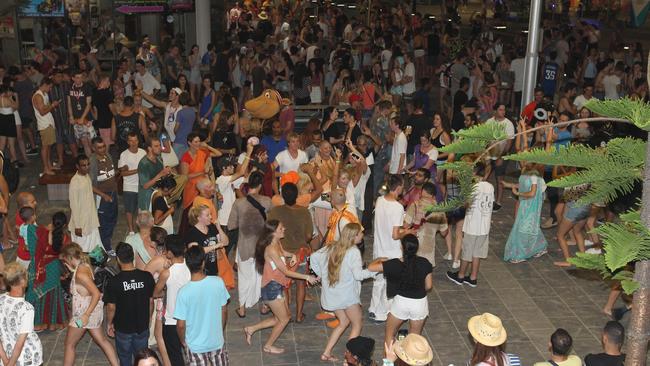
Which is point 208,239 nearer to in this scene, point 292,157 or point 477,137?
point 292,157

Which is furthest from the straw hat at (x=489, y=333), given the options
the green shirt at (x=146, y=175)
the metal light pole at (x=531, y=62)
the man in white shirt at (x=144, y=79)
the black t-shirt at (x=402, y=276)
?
the man in white shirt at (x=144, y=79)

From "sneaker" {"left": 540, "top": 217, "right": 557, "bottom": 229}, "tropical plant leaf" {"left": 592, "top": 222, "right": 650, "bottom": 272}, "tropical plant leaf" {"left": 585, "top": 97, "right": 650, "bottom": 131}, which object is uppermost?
"tropical plant leaf" {"left": 585, "top": 97, "right": 650, "bottom": 131}

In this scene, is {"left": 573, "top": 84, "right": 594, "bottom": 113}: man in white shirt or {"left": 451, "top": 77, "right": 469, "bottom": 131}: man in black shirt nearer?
{"left": 451, "top": 77, "right": 469, "bottom": 131}: man in black shirt

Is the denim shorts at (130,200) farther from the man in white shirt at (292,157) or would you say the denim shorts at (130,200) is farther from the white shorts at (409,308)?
the white shorts at (409,308)

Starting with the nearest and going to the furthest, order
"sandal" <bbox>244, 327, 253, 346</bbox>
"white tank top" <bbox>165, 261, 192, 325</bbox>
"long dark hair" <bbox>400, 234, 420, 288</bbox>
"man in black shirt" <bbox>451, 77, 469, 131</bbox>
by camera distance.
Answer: "white tank top" <bbox>165, 261, 192, 325</bbox>
"long dark hair" <bbox>400, 234, 420, 288</bbox>
"sandal" <bbox>244, 327, 253, 346</bbox>
"man in black shirt" <bbox>451, 77, 469, 131</bbox>

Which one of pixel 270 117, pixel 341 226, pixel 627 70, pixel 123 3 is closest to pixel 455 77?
pixel 627 70

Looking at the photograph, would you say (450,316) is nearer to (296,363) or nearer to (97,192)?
(296,363)

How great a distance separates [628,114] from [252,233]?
20.4 ft

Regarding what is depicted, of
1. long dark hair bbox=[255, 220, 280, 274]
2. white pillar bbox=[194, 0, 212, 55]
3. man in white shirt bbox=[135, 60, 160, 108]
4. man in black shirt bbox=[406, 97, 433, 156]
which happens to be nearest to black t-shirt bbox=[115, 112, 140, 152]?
man in white shirt bbox=[135, 60, 160, 108]

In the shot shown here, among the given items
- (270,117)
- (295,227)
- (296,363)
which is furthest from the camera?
(270,117)

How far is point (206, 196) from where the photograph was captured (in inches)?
365

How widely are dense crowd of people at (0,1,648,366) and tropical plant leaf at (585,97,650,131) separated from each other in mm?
247

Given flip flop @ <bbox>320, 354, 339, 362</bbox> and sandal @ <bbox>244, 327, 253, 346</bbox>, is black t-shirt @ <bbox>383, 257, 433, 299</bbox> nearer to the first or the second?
flip flop @ <bbox>320, 354, 339, 362</bbox>

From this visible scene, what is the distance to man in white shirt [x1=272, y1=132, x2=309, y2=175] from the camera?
1091 cm
